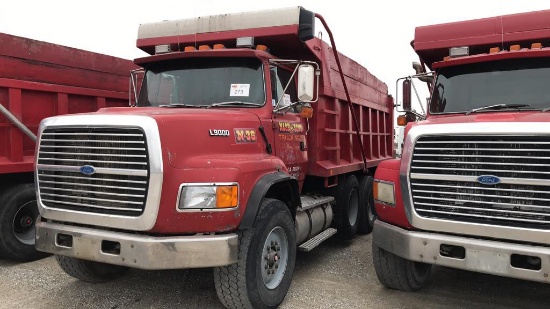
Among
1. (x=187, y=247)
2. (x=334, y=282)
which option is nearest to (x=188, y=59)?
(x=187, y=247)

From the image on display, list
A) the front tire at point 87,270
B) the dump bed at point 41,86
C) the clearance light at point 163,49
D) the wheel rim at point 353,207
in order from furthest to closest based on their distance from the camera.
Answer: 1. the wheel rim at point 353,207
2. the clearance light at point 163,49
3. the dump bed at point 41,86
4. the front tire at point 87,270

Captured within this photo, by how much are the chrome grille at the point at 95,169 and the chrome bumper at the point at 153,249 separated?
210 mm

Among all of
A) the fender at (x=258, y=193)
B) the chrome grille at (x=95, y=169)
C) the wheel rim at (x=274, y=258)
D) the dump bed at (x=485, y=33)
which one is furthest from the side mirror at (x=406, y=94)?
the chrome grille at (x=95, y=169)

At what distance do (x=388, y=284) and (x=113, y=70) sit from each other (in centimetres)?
506

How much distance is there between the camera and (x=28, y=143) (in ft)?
17.4

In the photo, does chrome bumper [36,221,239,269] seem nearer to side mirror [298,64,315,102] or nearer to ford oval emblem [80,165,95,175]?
ford oval emblem [80,165,95,175]

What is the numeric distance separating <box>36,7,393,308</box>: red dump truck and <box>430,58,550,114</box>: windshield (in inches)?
58.1

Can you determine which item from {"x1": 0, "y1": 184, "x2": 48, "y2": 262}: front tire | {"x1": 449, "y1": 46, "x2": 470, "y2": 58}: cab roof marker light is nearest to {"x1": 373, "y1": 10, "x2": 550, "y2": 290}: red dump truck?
{"x1": 449, "y1": 46, "x2": 470, "y2": 58}: cab roof marker light

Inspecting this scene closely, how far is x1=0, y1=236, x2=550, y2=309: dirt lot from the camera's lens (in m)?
4.04

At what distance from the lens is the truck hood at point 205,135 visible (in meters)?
3.29

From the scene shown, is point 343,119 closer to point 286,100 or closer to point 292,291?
point 286,100

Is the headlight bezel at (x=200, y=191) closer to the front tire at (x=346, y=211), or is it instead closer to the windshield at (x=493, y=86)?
the windshield at (x=493, y=86)

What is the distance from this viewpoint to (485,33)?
498 cm

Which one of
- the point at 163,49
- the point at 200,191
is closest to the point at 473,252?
the point at 200,191
